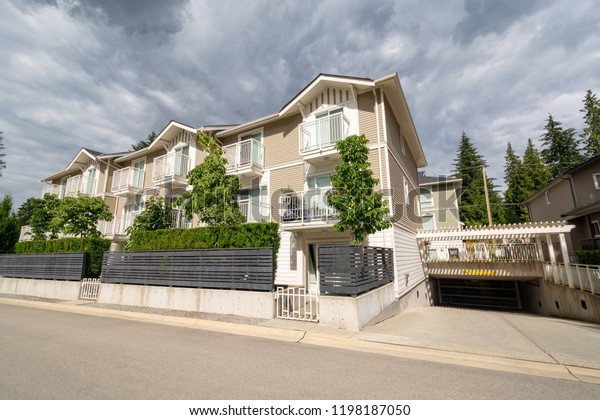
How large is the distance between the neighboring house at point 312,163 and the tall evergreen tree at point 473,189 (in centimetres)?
1817

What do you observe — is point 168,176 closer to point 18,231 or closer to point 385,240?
point 385,240

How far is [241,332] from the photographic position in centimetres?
655

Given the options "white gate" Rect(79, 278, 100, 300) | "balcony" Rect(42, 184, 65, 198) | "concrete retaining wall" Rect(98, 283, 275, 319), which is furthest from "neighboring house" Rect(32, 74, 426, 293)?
"balcony" Rect(42, 184, 65, 198)

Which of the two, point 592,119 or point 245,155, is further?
point 592,119

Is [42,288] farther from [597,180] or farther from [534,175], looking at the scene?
[534,175]

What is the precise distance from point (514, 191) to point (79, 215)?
48435 millimetres

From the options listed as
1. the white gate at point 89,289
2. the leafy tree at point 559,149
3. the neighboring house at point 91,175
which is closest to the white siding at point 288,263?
the white gate at point 89,289

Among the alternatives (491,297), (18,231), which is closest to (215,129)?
(491,297)

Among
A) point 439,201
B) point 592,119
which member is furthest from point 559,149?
point 439,201

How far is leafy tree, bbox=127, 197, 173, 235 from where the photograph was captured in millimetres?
12977

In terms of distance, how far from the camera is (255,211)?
13.3 m

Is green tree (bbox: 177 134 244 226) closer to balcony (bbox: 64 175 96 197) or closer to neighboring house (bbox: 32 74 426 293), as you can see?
neighboring house (bbox: 32 74 426 293)
